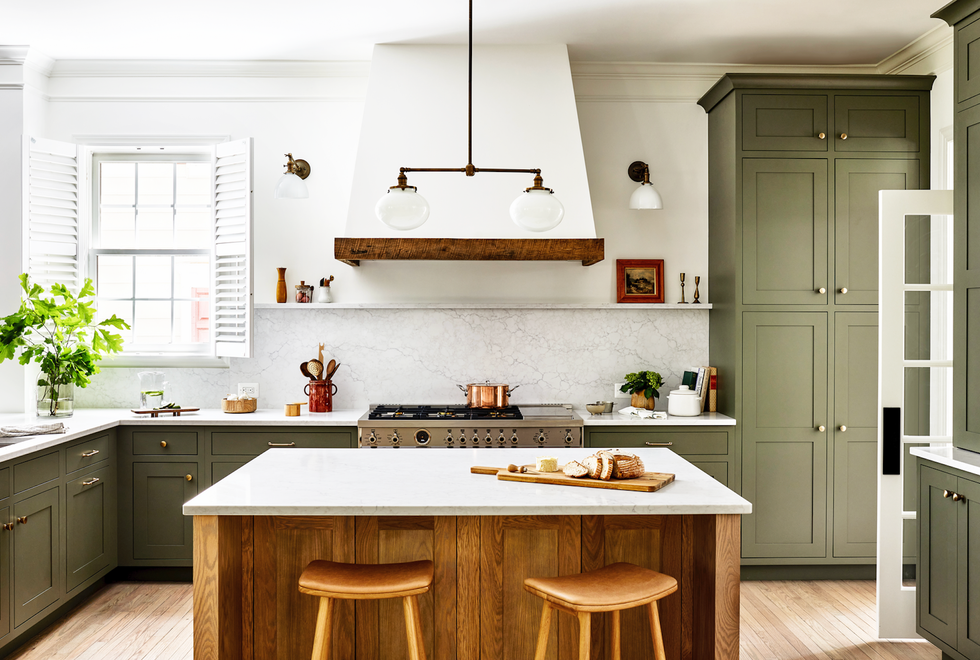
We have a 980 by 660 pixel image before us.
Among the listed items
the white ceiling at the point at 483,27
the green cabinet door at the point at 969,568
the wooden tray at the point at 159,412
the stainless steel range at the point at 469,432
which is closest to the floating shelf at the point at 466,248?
the stainless steel range at the point at 469,432

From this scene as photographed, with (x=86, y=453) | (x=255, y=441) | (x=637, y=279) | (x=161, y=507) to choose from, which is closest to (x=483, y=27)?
(x=637, y=279)

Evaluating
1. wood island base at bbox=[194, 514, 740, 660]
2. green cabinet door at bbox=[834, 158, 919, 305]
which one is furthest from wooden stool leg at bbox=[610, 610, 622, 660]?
green cabinet door at bbox=[834, 158, 919, 305]

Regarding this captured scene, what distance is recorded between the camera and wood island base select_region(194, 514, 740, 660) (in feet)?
7.60

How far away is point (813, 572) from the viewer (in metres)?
3.95

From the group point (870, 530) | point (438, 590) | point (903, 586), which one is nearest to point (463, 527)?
point (438, 590)

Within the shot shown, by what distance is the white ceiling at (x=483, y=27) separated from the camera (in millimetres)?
3561

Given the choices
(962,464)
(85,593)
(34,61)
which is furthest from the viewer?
(34,61)

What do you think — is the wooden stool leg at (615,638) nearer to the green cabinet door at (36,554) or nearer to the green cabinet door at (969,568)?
the green cabinet door at (969,568)

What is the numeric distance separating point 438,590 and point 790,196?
304cm

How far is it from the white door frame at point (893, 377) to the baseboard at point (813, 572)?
0.78 m

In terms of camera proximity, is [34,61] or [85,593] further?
[34,61]

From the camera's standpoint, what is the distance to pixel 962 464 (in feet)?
8.52

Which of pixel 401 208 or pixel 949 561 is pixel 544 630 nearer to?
pixel 401 208

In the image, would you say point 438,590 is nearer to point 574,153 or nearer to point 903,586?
point 903,586
